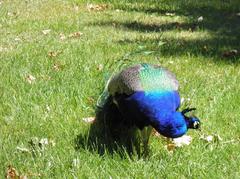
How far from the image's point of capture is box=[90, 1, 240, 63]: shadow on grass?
5934 millimetres

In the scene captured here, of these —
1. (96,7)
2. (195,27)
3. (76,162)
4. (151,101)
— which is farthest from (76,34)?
(151,101)

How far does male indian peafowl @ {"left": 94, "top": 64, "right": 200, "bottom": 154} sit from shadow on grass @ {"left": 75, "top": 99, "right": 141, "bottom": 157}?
79 millimetres

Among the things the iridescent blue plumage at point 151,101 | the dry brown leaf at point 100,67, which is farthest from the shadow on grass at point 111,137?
the dry brown leaf at point 100,67

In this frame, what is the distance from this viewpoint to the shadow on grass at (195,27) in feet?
19.5

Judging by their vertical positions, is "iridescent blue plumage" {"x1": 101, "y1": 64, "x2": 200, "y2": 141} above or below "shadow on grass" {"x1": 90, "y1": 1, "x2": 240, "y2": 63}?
above

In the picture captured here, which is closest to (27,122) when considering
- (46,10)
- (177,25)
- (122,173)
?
(122,173)

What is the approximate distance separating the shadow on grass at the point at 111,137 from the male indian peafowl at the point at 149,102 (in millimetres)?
79

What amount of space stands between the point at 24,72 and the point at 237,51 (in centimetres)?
223

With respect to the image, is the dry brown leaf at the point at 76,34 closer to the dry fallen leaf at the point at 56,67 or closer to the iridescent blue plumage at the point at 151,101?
the dry fallen leaf at the point at 56,67

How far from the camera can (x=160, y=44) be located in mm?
5938

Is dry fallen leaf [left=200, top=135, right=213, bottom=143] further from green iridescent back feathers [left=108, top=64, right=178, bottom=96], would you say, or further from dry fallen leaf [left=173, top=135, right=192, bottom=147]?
green iridescent back feathers [left=108, top=64, right=178, bottom=96]

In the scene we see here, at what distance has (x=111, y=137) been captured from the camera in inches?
140

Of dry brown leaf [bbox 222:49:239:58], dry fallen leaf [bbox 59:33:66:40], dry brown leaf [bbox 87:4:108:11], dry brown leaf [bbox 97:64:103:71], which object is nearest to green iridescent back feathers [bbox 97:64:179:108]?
dry brown leaf [bbox 97:64:103:71]

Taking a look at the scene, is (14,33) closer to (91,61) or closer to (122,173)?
(91,61)
